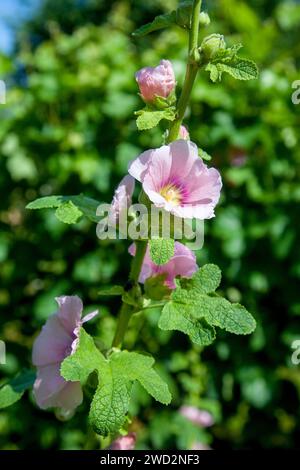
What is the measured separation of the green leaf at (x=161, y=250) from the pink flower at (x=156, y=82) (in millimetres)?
207

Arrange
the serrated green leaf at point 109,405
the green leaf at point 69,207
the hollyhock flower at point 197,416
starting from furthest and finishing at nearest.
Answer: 1. the hollyhock flower at point 197,416
2. the green leaf at point 69,207
3. the serrated green leaf at point 109,405

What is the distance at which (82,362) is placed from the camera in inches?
33.9

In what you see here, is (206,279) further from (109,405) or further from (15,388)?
(15,388)

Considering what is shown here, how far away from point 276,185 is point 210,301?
151 centimetres

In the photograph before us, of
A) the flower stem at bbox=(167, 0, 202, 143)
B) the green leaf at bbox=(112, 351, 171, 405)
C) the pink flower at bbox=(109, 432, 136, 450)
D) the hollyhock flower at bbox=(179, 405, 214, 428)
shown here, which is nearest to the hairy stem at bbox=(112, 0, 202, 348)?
the flower stem at bbox=(167, 0, 202, 143)

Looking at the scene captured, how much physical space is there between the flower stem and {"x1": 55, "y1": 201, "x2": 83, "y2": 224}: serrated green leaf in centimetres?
17

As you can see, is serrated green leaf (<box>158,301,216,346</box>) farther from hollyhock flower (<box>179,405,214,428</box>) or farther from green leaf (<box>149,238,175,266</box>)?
hollyhock flower (<box>179,405,214,428</box>)

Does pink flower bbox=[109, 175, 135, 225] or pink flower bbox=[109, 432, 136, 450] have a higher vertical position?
pink flower bbox=[109, 175, 135, 225]

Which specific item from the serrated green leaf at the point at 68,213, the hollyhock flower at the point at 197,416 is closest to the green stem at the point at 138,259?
the serrated green leaf at the point at 68,213

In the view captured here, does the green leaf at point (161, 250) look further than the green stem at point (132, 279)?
No

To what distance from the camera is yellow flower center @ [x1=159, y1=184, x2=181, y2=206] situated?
3.01 feet

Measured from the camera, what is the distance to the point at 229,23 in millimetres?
2889

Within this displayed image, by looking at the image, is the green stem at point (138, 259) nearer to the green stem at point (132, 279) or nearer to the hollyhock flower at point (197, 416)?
the green stem at point (132, 279)

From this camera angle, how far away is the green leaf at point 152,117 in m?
0.87
